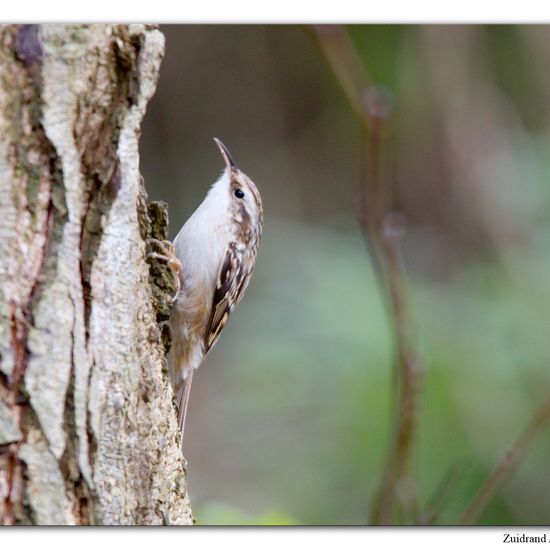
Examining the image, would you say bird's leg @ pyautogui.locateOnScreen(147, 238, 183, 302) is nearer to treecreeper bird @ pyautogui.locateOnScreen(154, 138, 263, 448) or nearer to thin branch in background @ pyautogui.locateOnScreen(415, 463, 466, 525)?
treecreeper bird @ pyautogui.locateOnScreen(154, 138, 263, 448)

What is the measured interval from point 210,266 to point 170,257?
29cm

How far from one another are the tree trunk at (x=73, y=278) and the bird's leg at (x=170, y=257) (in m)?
0.37

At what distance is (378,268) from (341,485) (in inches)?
60.2

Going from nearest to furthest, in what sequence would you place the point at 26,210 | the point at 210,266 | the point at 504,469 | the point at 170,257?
the point at 26,210 < the point at 504,469 < the point at 170,257 < the point at 210,266

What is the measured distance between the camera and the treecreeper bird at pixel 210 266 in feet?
7.92

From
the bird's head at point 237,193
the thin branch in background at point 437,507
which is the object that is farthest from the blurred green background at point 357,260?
the bird's head at point 237,193

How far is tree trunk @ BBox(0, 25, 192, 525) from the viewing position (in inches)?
57.6

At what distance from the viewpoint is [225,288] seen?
252 centimetres

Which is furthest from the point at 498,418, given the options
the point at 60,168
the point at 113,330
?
the point at 60,168

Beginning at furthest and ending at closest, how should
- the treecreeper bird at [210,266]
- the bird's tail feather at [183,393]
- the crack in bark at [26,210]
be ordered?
the treecreeper bird at [210,266] < the bird's tail feather at [183,393] < the crack in bark at [26,210]

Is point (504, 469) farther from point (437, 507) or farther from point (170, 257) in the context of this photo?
point (170, 257)

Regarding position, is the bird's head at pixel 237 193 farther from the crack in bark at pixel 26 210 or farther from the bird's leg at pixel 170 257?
the crack in bark at pixel 26 210

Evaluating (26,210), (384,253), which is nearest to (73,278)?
(26,210)

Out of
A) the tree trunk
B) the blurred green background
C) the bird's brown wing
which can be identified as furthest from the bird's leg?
the blurred green background
